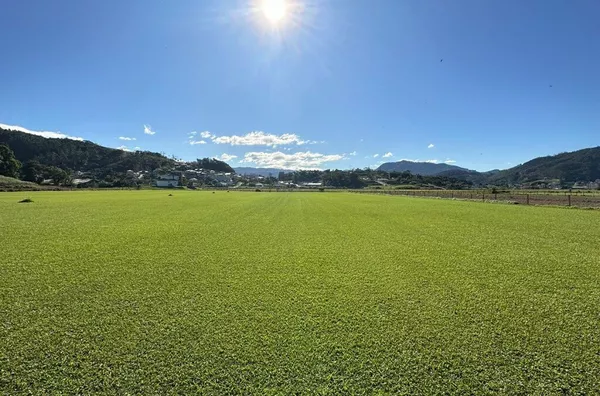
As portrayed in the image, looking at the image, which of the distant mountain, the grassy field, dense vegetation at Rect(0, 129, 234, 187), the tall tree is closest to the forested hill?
dense vegetation at Rect(0, 129, 234, 187)

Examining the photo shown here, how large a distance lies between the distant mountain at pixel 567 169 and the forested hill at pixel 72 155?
200 meters

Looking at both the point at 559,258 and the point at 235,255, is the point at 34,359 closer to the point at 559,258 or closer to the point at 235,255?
the point at 235,255

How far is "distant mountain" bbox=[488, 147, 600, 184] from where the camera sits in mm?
146688

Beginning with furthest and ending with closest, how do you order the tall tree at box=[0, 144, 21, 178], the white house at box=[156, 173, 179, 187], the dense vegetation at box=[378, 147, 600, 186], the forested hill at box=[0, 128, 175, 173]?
the dense vegetation at box=[378, 147, 600, 186] → the forested hill at box=[0, 128, 175, 173] → the white house at box=[156, 173, 179, 187] → the tall tree at box=[0, 144, 21, 178]

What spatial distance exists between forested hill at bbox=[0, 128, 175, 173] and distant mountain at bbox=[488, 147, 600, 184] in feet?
655

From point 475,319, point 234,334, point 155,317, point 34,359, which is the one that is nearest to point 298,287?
point 234,334

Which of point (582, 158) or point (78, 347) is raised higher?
point (582, 158)

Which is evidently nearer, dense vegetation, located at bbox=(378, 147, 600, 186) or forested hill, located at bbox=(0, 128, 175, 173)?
forested hill, located at bbox=(0, 128, 175, 173)

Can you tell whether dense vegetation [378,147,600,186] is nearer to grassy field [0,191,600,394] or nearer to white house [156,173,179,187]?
white house [156,173,179,187]

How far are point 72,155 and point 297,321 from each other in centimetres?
17306

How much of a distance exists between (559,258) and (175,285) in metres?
8.05

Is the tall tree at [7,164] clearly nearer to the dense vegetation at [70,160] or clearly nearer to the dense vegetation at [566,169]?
the dense vegetation at [70,160]

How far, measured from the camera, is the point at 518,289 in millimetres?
4941

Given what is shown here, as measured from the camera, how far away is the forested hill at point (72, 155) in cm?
12594
